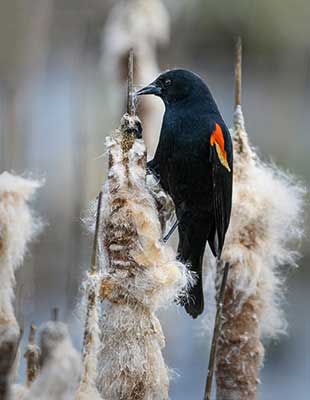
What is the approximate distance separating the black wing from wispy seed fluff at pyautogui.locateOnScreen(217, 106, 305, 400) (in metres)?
0.03

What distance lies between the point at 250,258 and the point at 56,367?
0.82 meters

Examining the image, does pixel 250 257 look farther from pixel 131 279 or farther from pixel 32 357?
A: pixel 32 357

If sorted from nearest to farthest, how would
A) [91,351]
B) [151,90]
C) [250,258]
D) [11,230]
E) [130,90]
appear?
[91,351] < [130,90] < [11,230] < [250,258] < [151,90]

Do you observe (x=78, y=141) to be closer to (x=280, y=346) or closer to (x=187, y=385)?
(x=187, y=385)

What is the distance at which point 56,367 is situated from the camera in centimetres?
136

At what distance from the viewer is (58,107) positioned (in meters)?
3.33

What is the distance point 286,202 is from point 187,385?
1.99m

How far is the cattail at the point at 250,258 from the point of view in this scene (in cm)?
199

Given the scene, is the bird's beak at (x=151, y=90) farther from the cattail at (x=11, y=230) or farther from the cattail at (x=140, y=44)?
the cattail at (x=11, y=230)

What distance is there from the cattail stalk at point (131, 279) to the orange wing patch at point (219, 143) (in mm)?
570

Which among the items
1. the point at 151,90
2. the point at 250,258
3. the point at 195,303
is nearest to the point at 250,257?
the point at 250,258

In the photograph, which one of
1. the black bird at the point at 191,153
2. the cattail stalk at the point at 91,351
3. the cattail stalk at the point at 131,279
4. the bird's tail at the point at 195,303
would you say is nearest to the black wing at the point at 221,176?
the black bird at the point at 191,153

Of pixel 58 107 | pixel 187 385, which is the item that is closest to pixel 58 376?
pixel 58 107

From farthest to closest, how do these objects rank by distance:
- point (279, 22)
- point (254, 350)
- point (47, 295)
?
1. point (279, 22)
2. point (47, 295)
3. point (254, 350)
